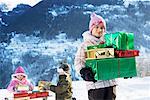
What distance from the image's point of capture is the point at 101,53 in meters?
1.47

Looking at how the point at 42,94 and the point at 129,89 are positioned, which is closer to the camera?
the point at 42,94

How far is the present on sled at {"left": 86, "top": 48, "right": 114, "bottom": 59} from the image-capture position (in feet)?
4.81

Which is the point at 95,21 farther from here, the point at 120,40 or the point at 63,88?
the point at 63,88

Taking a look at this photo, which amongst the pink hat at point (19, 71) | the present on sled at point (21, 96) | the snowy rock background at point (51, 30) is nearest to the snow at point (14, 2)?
the snowy rock background at point (51, 30)

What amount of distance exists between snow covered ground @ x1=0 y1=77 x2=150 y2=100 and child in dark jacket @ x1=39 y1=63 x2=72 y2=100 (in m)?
0.02

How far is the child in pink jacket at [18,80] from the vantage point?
152 centimetres

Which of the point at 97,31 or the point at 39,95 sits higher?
the point at 97,31

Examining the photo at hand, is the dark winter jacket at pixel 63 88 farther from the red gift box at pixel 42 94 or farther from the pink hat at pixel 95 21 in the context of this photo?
the pink hat at pixel 95 21

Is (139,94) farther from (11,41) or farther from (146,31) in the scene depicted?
(11,41)

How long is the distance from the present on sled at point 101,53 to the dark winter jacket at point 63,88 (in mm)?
149

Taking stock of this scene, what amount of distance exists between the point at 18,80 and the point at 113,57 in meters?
0.40

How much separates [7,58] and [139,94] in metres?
0.60

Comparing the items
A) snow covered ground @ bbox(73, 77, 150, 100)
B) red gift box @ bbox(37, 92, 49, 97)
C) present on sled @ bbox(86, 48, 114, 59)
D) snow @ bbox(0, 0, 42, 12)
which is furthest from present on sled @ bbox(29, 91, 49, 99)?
snow @ bbox(0, 0, 42, 12)

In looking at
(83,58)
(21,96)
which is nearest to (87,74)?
(83,58)
